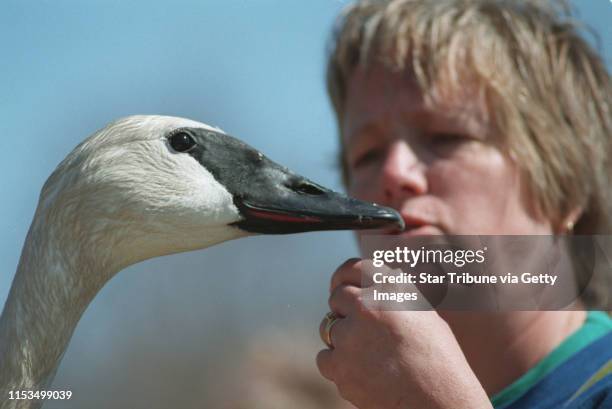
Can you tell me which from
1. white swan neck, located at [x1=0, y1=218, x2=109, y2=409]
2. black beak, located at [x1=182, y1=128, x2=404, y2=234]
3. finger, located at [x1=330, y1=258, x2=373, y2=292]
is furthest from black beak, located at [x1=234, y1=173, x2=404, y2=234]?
white swan neck, located at [x1=0, y1=218, x2=109, y2=409]

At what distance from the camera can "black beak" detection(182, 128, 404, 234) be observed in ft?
4.33

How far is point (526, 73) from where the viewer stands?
5.20 feet

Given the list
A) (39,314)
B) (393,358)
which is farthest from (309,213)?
(39,314)

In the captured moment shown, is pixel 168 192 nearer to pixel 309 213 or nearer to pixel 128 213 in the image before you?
pixel 128 213

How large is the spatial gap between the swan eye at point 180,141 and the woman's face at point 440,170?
1.14 feet

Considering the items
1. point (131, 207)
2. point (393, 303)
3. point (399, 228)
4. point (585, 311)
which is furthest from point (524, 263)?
point (131, 207)

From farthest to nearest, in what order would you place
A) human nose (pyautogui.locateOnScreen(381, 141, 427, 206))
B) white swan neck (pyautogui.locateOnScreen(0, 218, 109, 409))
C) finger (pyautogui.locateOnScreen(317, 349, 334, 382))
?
1. human nose (pyautogui.locateOnScreen(381, 141, 427, 206))
2. white swan neck (pyautogui.locateOnScreen(0, 218, 109, 409))
3. finger (pyautogui.locateOnScreen(317, 349, 334, 382))

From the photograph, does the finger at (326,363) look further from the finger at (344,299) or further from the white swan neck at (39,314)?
the white swan neck at (39,314)

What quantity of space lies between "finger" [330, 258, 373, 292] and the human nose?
0.95 feet

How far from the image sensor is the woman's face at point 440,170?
4.76 ft

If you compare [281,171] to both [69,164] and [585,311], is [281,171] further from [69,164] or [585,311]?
[585,311]

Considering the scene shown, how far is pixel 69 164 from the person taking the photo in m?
1.42

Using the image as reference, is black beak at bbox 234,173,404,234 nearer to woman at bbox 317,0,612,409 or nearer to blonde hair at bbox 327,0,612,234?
woman at bbox 317,0,612,409

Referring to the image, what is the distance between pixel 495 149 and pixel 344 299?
19.6 inches
